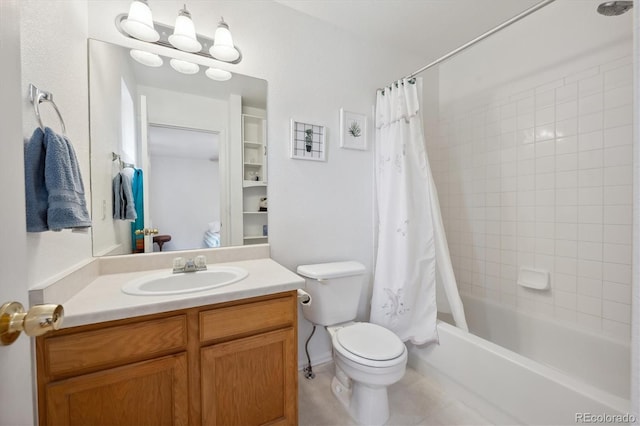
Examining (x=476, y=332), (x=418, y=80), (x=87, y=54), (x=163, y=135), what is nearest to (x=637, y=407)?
(x=476, y=332)

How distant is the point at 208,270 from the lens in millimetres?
1397

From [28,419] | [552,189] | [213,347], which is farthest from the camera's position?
[552,189]

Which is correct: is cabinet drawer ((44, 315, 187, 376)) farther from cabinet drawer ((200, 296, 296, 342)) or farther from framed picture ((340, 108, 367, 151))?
framed picture ((340, 108, 367, 151))

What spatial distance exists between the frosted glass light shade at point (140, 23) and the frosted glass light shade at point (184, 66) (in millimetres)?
136

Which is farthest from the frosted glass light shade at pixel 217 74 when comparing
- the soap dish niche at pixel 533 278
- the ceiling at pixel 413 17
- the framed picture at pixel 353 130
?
the soap dish niche at pixel 533 278

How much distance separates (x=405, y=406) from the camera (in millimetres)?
1527

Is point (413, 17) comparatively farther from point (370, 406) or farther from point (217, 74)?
point (370, 406)

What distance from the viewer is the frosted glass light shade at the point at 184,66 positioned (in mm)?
1471

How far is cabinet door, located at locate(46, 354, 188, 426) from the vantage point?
0.85 meters

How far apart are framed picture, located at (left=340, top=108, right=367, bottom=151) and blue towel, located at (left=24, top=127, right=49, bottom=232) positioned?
1.58 m

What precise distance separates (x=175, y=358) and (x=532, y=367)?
5.31ft

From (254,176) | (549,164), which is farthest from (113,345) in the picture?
(549,164)

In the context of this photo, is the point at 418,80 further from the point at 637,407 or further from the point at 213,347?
the point at 213,347

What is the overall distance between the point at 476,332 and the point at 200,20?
9.81 feet
